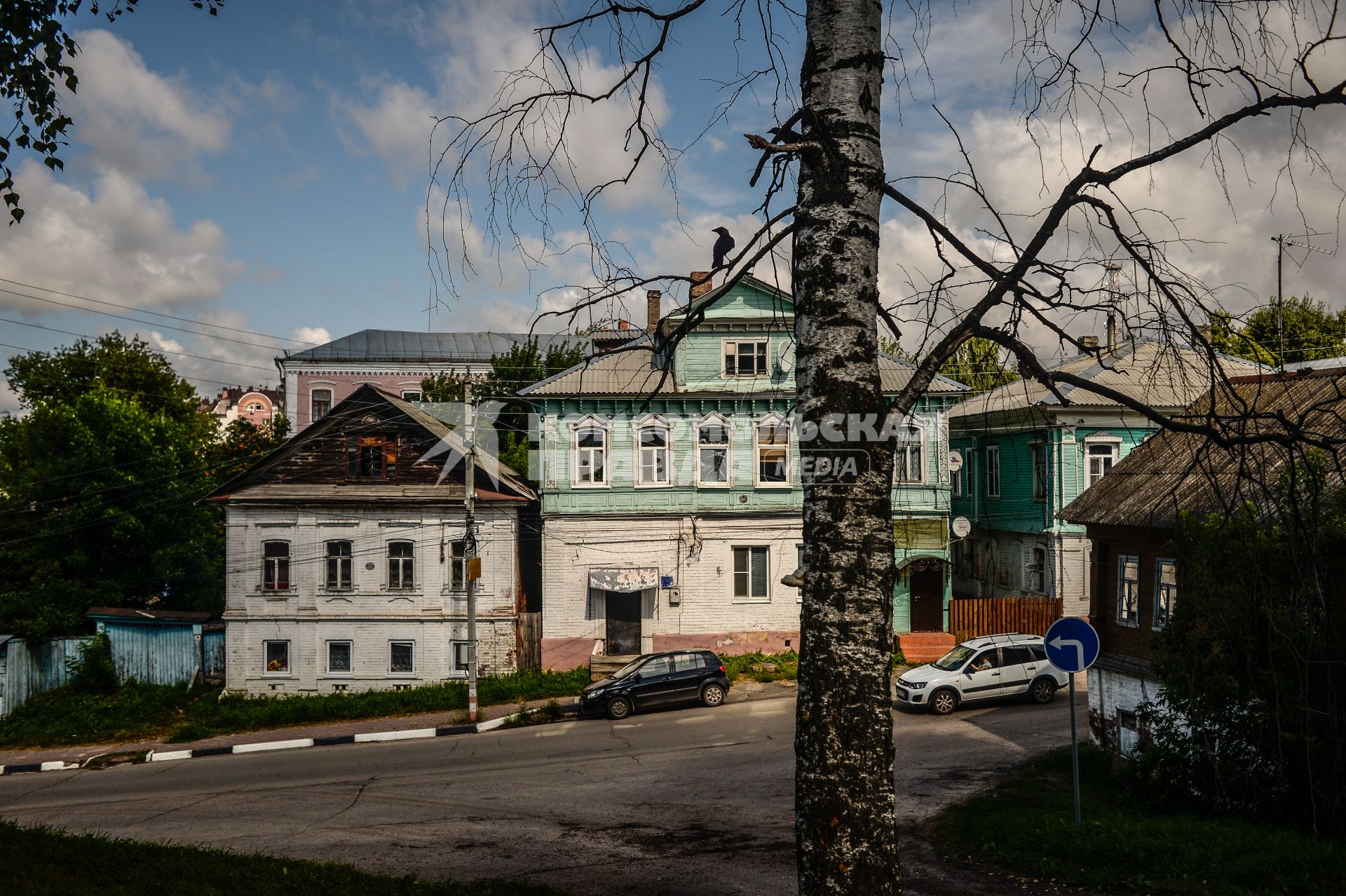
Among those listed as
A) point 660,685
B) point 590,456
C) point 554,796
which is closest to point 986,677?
point 660,685

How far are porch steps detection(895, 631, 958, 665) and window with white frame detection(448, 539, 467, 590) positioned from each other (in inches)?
514

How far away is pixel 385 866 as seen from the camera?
11.5 m

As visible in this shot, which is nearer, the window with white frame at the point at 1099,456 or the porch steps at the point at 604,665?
the porch steps at the point at 604,665

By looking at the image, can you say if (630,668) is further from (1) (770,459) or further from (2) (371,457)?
(2) (371,457)

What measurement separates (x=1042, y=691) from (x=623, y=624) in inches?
475

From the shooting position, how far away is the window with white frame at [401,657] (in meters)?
26.9

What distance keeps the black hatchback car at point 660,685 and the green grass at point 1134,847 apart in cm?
1041

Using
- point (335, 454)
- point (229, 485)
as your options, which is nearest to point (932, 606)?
point (335, 454)

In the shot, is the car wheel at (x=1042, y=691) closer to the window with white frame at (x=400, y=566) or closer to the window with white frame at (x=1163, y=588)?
the window with white frame at (x=1163, y=588)

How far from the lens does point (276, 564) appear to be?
27.2 metres

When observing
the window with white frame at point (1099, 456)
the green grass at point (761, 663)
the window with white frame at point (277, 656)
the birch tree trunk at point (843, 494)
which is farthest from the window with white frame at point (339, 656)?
the birch tree trunk at point (843, 494)

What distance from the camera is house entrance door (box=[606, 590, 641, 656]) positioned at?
2794 centimetres

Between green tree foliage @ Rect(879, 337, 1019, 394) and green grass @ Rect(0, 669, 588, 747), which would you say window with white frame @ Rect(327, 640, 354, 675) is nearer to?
green grass @ Rect(0, 669, 588, 747)

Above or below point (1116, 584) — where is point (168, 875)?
below
